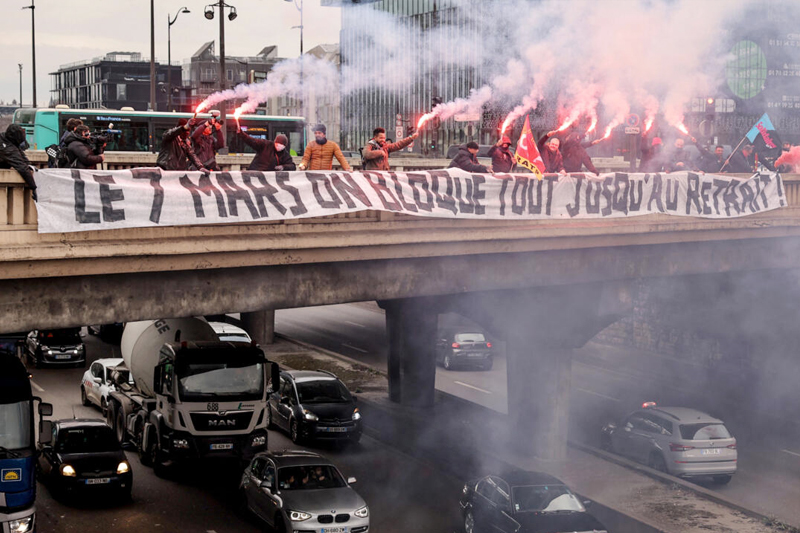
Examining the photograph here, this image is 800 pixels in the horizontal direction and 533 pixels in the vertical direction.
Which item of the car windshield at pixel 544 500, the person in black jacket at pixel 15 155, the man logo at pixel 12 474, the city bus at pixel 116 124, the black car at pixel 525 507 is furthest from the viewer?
the city bus at pixel 116 124

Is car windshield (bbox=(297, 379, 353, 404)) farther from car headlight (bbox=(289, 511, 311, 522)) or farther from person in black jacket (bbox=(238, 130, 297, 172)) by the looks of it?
person in black jacket (bbox=(238, 130, 297, 172))

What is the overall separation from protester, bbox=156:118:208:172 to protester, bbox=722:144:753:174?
13719mm

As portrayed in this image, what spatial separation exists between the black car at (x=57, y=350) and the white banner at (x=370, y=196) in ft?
78.5

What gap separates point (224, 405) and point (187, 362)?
3.97 feet

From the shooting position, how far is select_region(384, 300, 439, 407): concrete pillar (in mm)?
30359

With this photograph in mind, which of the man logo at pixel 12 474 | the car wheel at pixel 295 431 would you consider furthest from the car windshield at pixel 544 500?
the car wheel at pixel 295 431

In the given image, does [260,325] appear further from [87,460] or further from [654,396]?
[87,460]

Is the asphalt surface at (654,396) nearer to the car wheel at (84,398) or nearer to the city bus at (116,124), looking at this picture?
the car wheel at (84,398)

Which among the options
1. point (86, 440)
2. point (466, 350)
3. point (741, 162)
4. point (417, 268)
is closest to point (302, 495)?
point (417, 268)

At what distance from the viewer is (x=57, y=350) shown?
37031 millimetres

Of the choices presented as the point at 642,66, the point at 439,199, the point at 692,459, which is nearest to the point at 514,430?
the point at 692,459

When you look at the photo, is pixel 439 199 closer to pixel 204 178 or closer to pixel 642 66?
pixel 204 178

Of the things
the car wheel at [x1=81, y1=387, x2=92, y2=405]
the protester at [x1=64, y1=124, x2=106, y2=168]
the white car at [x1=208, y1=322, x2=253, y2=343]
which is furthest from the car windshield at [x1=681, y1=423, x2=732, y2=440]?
the car wheel at [x1=81, y1=387, x2=92, y2=405]

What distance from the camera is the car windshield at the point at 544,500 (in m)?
18.1
